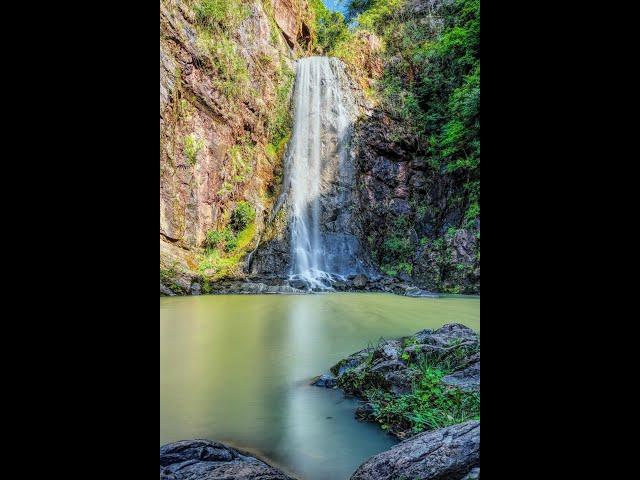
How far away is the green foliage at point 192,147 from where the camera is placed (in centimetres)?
1189

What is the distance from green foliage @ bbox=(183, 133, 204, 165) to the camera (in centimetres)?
1189

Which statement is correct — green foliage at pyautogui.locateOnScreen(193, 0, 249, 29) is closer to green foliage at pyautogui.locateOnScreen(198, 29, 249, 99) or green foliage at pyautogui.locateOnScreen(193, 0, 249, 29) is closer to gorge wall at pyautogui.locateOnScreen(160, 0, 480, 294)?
gorge wall at pyautogui.locateOnScreen(160, 0, 480, 294)

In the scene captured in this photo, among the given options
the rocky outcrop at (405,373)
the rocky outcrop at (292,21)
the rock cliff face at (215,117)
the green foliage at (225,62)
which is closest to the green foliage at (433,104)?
the rocky outcrop at (292,21)

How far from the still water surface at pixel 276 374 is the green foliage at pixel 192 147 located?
5056mm

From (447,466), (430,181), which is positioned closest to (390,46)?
(430,181)

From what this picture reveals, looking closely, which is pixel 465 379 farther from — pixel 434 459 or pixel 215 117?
pixel 215 117

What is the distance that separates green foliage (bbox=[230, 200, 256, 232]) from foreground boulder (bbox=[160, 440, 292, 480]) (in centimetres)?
1116

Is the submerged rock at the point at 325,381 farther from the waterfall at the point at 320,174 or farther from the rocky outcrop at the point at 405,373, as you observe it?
the waterfall at the point at 320,174

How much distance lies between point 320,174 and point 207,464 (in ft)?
43.9
